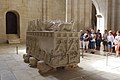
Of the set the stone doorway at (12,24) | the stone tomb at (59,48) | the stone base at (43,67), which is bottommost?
the stone base at (43,67)

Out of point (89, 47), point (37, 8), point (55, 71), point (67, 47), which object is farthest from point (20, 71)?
point (37, 8)

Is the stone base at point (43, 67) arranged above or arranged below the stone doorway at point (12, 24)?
below

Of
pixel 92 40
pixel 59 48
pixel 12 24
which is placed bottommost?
pixel 59 48

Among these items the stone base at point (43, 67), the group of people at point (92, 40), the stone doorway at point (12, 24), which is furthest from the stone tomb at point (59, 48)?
the stone doorway at point (12, 24)

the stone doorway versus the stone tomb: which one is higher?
the stone doorway

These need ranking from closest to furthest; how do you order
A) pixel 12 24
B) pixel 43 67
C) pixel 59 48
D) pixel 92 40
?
pixel 59 48 → pixel 43 67 → pixel 92 40 → pixel 12 24

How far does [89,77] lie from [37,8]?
17.1m

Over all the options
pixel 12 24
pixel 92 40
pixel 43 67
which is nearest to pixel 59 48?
pixel 43 67

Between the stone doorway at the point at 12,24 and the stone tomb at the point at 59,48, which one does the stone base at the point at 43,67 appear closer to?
the stone tomb at the point at 59,48

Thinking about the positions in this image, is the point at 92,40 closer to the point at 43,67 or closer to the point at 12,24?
the point at 43,67

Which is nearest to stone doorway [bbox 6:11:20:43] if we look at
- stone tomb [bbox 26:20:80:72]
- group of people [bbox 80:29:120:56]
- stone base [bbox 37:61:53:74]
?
group of people [bbox 80:29:120:56]

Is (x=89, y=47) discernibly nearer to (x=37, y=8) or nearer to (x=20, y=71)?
(x=20, y=71)

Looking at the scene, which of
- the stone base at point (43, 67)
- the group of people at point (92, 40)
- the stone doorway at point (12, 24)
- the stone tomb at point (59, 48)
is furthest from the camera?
the stone doorway at point (12, 24)

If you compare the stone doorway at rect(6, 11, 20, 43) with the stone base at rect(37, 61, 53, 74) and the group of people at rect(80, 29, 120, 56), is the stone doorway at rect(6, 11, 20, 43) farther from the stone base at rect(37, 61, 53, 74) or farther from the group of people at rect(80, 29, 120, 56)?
the stone base at rect(37, 61, 53, 74)
